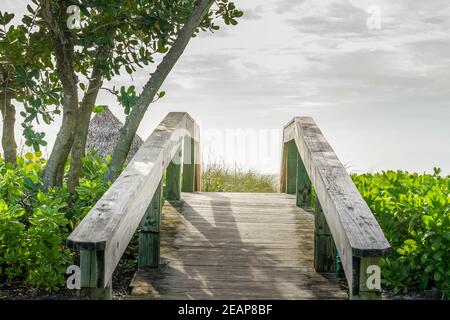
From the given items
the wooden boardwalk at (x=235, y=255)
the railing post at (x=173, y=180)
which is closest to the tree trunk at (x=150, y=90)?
the wooden boardwalk at (x=235, y=255)

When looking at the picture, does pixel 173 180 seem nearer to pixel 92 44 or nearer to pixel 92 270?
pixel 92 44

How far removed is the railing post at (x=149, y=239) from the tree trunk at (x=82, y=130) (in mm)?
1639

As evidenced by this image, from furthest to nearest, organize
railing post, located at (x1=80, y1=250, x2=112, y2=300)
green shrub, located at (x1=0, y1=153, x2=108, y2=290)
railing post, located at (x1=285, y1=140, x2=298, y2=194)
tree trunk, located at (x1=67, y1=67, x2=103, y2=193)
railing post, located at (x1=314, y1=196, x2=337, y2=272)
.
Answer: railing post, located at (x1=285, y1=140, x2=298, y2=194) < tree trunk, located at (x1=67, y1=67, x2=103, y2=193) < railing post, located at (x1=314, y1=196, x2=337, y2=272) < green shrub, located at (x1=0, y1=153, x2=108, y2=290) < railing post, located at (x1=80, y1=250, x2=112, y2=300)

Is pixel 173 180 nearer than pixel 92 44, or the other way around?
pixel 92 44

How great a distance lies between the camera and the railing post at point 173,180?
7.64 m

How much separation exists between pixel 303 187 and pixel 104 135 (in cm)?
406

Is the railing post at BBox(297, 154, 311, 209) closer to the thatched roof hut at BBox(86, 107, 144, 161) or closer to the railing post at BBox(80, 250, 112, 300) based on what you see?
the thatched roof hut at BBox(86, 107, 144, 161)

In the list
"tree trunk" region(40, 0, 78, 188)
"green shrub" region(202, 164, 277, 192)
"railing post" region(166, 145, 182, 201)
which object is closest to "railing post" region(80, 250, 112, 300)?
"tree trunk" region(40, 0, 78, 188)

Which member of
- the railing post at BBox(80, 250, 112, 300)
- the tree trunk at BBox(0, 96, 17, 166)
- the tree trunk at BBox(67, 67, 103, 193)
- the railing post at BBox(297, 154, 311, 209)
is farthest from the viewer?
the railing post at BBox(297, 154, 311, 209)

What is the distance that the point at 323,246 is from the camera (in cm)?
557

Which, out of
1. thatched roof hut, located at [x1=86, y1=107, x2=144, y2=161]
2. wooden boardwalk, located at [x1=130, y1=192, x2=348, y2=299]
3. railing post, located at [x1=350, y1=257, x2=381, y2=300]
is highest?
thatched roof hut, located at [x1=86, y1=107, x2=144, y2=161]

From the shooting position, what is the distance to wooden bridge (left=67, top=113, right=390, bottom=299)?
3566 millimetres

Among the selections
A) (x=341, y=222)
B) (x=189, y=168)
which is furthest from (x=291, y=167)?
(x=341, y=222)
